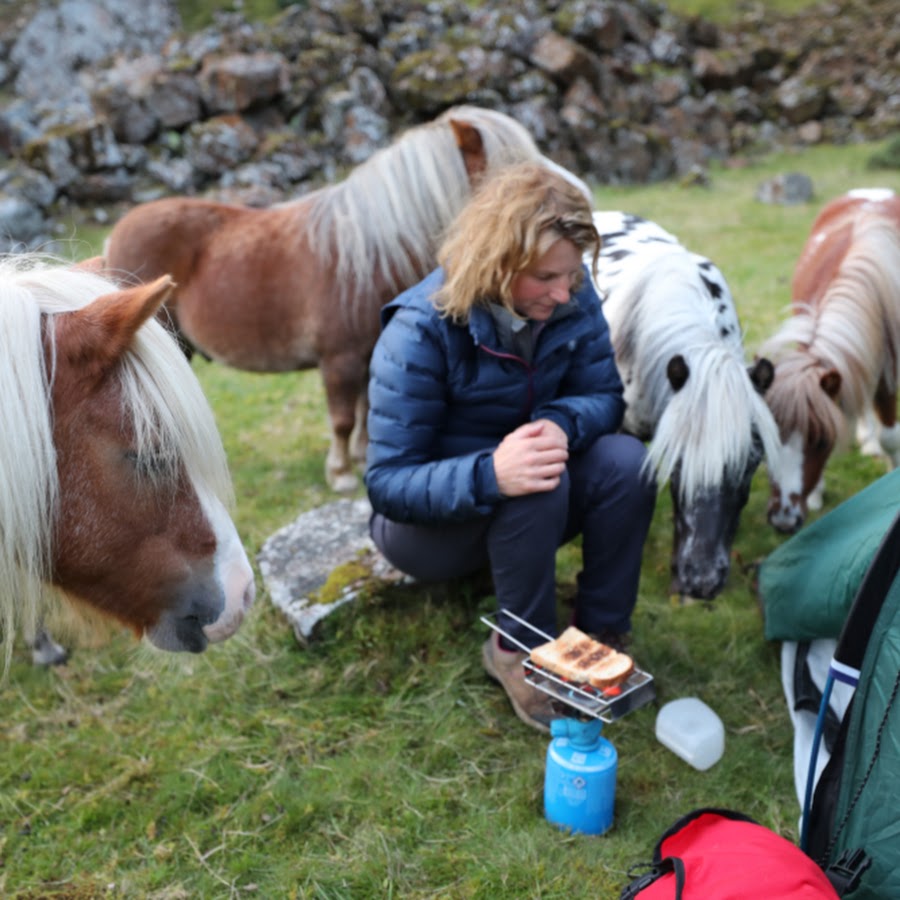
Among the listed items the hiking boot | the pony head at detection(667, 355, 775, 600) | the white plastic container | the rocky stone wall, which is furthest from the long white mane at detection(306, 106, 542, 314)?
the rocky stone wall

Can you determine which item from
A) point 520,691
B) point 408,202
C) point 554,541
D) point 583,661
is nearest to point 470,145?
point 408,202

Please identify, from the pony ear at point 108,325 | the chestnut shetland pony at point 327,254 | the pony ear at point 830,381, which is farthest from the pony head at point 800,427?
the pony ear at point 108,325

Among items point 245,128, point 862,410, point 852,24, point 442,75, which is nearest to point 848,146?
point 442,75

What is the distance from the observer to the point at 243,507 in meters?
4.30

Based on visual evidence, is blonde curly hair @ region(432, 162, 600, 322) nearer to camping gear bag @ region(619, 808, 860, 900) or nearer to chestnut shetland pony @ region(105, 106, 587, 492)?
camping gear bag @ region(619, 808, 860, 900)

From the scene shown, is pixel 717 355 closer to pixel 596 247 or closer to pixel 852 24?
pixel 596 247

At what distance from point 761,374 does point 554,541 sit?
1056mm

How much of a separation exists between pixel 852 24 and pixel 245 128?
22.1 meters

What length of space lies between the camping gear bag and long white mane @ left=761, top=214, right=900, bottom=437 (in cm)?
184

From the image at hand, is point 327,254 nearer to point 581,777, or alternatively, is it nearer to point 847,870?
point 581,777

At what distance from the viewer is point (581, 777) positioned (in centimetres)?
216

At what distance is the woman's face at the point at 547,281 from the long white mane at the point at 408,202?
189cm

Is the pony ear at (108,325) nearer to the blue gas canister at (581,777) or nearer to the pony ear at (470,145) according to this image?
the blue gas canister at (581,777)

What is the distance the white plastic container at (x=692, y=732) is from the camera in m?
2.48
